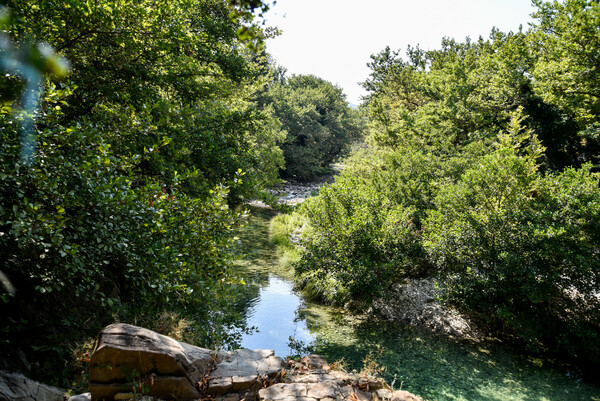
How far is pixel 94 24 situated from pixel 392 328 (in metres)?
11.8

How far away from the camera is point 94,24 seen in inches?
280

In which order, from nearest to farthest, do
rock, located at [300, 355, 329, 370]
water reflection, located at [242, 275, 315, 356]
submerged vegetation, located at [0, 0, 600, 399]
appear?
submerged vegetation, located at [0, 0, 600, 399], rock, located at [300, 355, 329, 370], water reflection, located at [242, 275, 315, 356]

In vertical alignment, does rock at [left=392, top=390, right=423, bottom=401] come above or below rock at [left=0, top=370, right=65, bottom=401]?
below

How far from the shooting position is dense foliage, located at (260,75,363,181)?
1875 inches

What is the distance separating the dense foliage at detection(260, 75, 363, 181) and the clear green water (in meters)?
34.9

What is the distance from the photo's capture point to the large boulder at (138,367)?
14.6 ft

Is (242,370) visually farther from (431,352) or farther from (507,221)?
(507,221)

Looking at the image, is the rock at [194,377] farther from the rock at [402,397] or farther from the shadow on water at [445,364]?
the shadow on water at [445,364]

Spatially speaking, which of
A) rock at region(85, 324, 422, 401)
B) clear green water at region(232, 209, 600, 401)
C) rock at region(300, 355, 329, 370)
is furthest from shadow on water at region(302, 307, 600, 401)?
rock at region(85, 324, 422, 401)

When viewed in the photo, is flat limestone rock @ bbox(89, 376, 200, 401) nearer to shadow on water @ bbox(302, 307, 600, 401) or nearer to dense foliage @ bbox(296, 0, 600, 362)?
shadow on water @ bbox(302, 307, 600, 401)

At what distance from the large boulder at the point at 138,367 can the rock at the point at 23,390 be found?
56cm

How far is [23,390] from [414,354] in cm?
887

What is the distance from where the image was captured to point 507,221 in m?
10.2

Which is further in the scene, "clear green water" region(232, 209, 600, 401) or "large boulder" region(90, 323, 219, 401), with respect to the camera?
"clear green water" region(232, 209, 600, 401)
